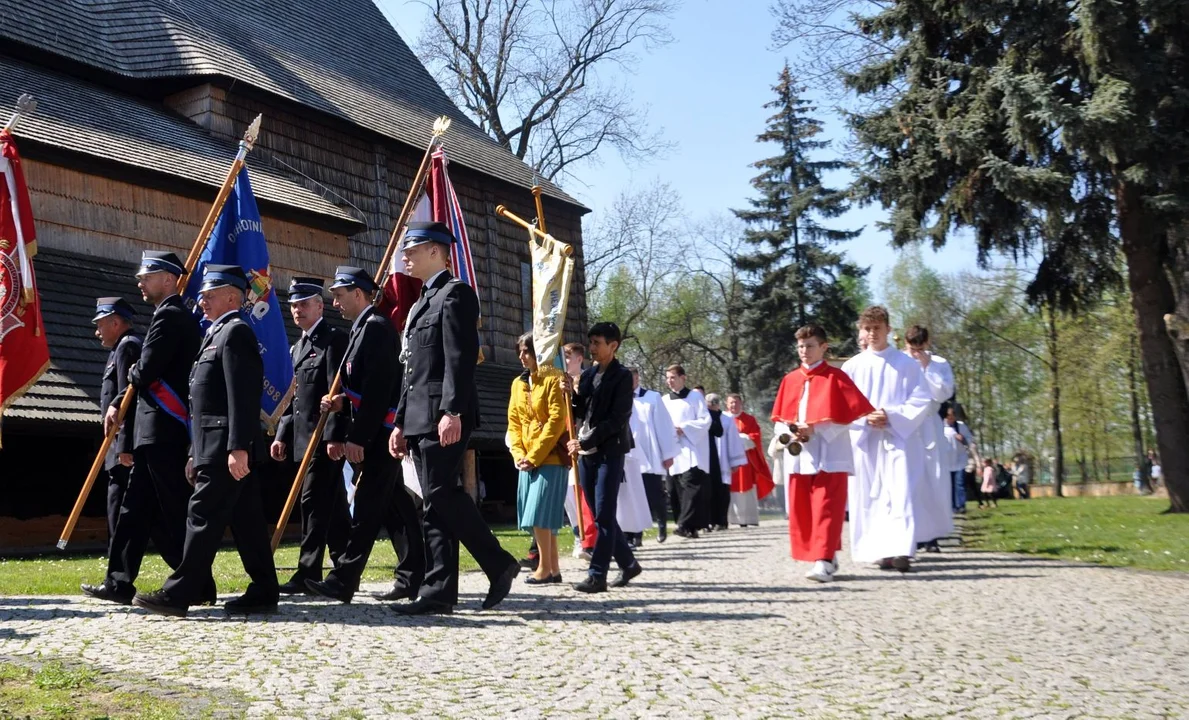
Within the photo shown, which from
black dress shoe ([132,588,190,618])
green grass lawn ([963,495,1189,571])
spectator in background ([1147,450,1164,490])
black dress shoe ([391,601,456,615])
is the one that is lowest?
black dress shoe ([391,601,456,615])

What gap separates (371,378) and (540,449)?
193cm

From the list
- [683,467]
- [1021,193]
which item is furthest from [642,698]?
[1021,193]

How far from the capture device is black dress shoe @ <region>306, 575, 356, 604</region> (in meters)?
7.56

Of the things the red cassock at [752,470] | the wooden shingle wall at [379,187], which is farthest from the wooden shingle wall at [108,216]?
the red cassock at [752,470]

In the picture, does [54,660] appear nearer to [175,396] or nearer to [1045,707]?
[175,396]

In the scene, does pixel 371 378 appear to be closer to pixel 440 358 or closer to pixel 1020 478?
pixel 440 358

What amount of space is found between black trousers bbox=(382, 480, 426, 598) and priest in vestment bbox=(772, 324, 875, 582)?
3042 mm

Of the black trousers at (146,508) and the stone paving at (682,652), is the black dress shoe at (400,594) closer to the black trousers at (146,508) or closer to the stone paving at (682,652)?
the stone paving at (682,652)

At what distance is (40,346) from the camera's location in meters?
9.51

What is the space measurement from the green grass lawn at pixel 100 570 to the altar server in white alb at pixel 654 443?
1.69m

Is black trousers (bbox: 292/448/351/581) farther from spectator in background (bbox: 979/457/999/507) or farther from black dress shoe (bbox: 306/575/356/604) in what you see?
spectator in background (bbox: 979/457/999/507)

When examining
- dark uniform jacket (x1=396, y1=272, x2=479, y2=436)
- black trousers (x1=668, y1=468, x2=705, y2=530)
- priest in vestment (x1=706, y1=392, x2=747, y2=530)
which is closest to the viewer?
dark uniform jacket (x1=396, y1=272, x2=479, y2=436)

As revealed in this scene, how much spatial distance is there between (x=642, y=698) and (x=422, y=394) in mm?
2745

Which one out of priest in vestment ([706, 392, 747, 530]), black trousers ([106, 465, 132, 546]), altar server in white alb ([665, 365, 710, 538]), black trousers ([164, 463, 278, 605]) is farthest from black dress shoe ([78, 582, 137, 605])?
priest in vestment ([706, 392, 747, 530])
